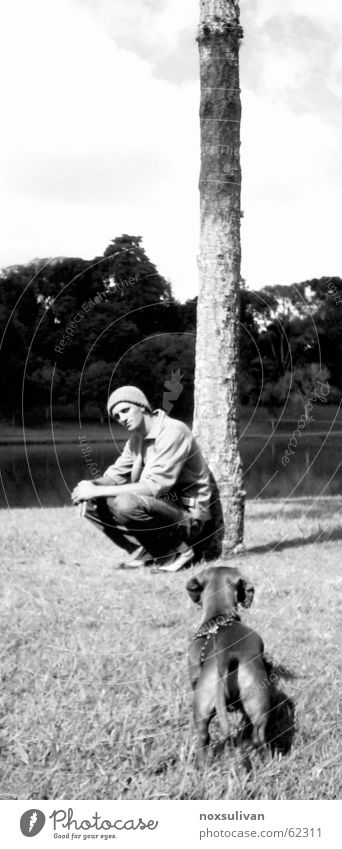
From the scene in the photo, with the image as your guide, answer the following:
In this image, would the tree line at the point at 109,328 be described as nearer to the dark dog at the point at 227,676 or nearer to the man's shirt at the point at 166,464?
the man's shirt at the point at 166,464

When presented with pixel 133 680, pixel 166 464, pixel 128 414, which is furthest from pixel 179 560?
pixel 133 680

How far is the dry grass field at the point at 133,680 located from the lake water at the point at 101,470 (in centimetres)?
230

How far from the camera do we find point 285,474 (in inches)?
755

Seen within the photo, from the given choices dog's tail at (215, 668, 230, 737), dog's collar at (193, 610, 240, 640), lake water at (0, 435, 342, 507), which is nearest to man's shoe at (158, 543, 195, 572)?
lake water at (0, 435, 342, 507)

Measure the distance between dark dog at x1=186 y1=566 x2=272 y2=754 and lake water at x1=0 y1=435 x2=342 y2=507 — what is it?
497 cm

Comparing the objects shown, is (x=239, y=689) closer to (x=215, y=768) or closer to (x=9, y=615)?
(x=215, y=768)

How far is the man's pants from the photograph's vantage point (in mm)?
6871

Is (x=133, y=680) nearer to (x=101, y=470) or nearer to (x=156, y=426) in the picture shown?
(x=156, y=426)

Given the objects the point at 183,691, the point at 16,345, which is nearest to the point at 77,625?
the point at 183,691

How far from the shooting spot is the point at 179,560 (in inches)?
280

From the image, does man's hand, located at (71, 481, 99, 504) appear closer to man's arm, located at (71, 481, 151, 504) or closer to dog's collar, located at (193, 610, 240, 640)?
man's arm, located at (71, 481, 151, 504)

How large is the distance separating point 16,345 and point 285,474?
12543 mm

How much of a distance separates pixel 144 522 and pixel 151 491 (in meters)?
0.28

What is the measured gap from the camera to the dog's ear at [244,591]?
368cm
